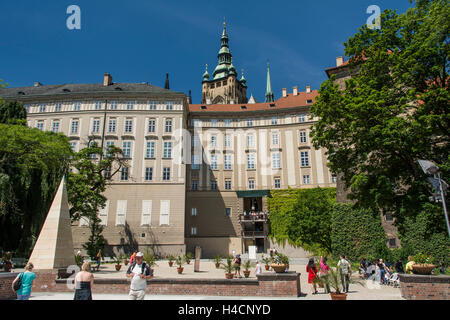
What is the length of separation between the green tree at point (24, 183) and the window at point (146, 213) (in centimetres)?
1780

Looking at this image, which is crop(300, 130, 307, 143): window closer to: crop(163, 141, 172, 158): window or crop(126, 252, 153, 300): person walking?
crop(163, 141, 172, 158): window

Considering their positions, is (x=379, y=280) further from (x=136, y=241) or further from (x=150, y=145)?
(x=150, y=145)

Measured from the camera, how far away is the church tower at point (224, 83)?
86250mm

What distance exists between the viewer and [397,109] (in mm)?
15391

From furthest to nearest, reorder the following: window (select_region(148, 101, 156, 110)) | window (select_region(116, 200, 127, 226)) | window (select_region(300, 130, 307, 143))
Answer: window (select_region(300, 130, 307, 143)) → window (select_region(148, 101, 156, 110)) → window (select_region(116, 200, 127, 226))

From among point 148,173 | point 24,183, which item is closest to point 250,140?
point 148,173

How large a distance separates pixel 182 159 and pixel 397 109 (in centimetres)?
3145

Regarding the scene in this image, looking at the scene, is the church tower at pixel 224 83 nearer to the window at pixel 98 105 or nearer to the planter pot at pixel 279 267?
the window at pixel 98 105

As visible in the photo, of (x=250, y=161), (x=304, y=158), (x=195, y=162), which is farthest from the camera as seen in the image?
(x=250, y=161)

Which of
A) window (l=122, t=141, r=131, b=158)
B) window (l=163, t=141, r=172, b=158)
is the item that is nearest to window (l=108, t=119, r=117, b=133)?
window (l=122, t=141, r=131, b=158)

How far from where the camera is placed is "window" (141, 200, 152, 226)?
3978 cm

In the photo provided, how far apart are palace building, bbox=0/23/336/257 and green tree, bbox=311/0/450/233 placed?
91.1 feet

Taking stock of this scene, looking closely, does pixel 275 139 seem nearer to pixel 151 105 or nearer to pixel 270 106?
pixel 270 106
